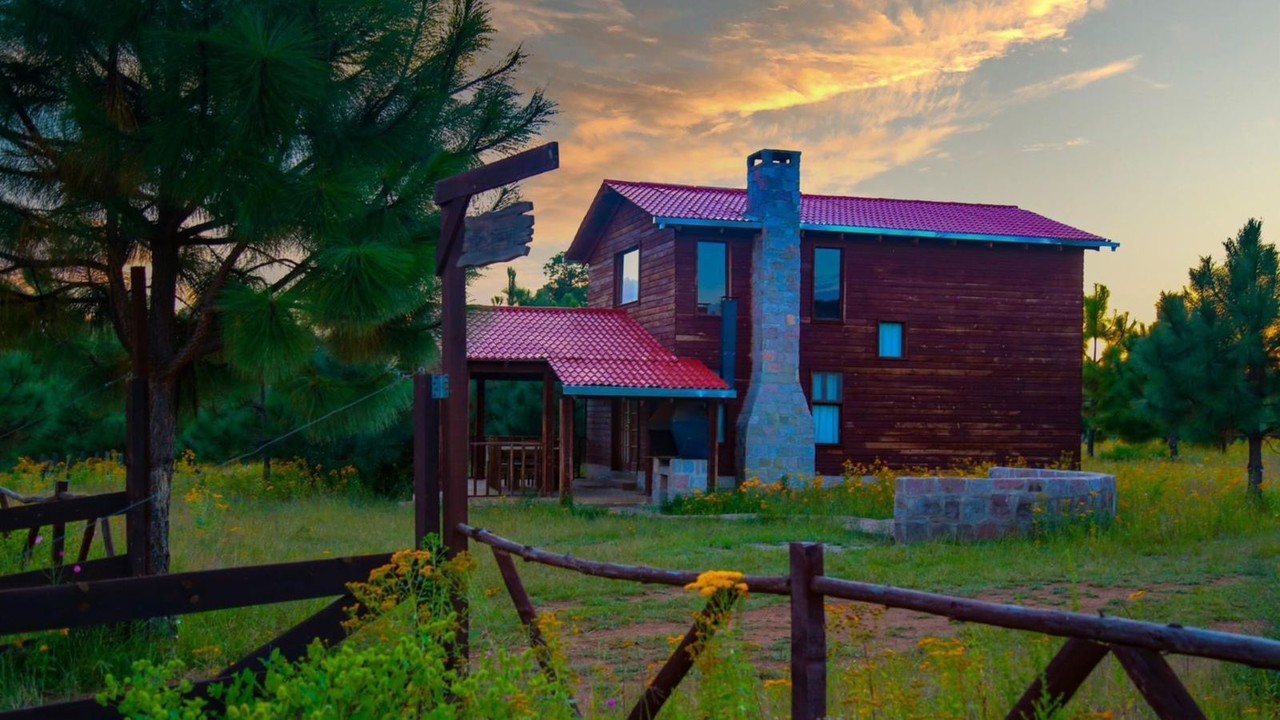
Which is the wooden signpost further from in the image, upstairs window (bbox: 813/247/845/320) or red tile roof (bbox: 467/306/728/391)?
upstairs window (bbox: 813/247/845/320)

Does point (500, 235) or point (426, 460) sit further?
point (426, 460)

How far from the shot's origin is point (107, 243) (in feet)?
27.2

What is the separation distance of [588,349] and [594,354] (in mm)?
249

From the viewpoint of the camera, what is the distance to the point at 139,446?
8305mm

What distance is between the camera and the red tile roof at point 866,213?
826 inches

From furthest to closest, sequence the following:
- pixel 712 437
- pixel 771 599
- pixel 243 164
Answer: pixel 712 437
pixel 771 599
pixel 243 164

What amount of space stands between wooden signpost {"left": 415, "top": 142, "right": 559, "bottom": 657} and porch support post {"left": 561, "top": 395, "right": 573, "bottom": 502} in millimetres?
11246

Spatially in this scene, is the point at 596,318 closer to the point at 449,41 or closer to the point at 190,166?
the point at 449,41

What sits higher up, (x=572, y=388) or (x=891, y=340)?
(x=891, y=340)

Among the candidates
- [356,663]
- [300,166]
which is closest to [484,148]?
[300,166]

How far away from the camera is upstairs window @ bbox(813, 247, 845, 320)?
851 inches

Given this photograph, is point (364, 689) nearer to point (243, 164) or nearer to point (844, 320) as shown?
point (243, 164)

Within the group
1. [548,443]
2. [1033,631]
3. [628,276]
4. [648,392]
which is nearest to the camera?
[1033,631]

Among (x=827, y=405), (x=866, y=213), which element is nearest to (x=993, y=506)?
(x=827, y=405)
